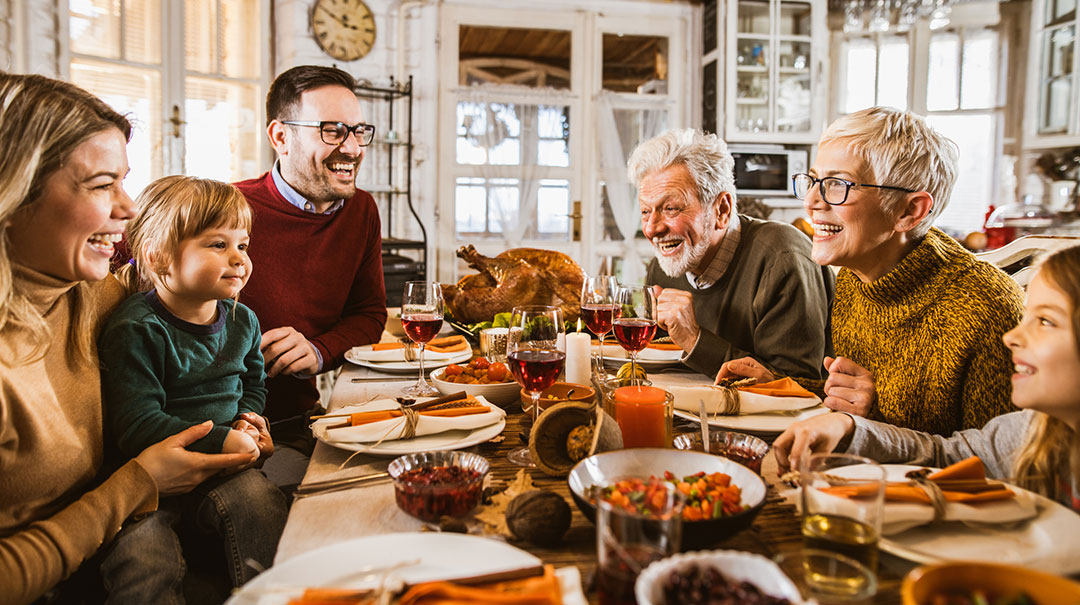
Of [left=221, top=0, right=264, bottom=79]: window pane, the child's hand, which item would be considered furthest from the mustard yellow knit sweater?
[left=221, top=0, right=264, bottom=79]: window pane

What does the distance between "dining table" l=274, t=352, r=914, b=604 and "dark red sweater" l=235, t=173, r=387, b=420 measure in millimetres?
1058

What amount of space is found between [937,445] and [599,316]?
74cm

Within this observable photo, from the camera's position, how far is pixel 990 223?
16.7ft

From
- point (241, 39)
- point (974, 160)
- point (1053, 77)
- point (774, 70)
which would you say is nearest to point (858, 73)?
point (774, 70)

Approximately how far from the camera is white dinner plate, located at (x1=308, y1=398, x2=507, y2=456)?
3.87ft

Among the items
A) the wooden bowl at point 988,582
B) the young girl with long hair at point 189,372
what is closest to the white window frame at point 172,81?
the young girl with long hair at point 189,372

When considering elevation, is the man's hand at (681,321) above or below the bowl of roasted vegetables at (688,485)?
above

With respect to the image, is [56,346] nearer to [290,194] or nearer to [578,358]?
[578,358]

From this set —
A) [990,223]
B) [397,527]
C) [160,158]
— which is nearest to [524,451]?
[397,527]

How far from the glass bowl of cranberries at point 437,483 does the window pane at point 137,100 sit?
390cm

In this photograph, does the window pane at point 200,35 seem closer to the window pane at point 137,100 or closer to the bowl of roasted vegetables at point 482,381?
the window pane at point 137,100

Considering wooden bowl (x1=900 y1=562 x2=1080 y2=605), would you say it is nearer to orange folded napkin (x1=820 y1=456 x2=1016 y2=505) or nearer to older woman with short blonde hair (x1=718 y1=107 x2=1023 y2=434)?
orange folded napkin (x1=820 y1=456 x2=1016 y2=505)

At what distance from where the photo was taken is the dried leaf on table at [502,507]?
Result: 3.02 feet

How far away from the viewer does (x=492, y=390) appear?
153 cm
